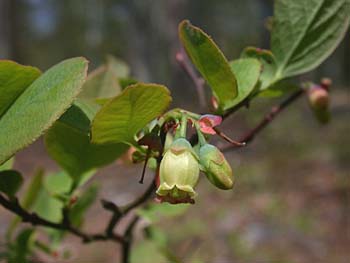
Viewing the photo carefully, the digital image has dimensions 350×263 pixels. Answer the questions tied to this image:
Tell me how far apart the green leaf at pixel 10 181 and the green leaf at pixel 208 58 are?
0.19m

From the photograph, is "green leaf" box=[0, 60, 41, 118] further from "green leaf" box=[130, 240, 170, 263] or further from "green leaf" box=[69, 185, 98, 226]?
"green leaf" box=[130, 240, 170, 263]

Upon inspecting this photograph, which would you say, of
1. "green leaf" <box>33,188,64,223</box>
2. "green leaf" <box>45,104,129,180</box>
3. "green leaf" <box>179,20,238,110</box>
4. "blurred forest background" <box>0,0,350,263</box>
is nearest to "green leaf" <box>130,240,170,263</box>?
"blurred forest background" <box>0,0,350,263</box>

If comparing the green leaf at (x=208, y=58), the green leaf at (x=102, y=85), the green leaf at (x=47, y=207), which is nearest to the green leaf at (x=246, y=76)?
the green leaf at (x=208, y=58)

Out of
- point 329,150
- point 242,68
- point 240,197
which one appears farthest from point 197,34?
point 329,150

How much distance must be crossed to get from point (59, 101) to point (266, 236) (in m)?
2.49

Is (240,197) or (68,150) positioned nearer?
(68,150)

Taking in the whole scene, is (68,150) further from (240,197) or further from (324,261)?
(240,197)

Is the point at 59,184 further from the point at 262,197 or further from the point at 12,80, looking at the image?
the point at 262,197

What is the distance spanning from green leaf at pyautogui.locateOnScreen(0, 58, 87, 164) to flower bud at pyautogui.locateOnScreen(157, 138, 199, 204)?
0.30 feet

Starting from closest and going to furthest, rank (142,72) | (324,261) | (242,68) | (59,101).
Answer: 1. (59,101)
2. (242,68)
3. (324,261)
4. (142,72)

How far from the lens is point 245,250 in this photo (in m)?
2.56

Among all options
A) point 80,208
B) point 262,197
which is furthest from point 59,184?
point 262,197

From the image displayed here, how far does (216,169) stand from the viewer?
0.40m

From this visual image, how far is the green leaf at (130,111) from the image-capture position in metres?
0.36
